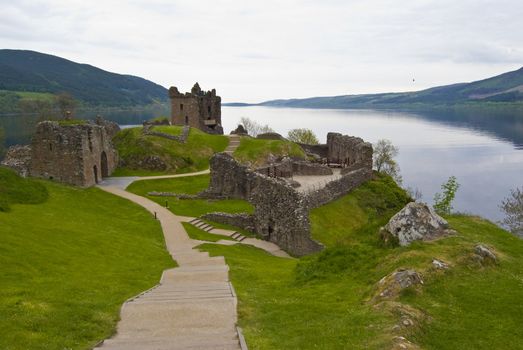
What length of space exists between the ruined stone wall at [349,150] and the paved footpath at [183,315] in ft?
115

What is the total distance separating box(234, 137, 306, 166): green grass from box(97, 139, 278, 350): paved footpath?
43915 millimetres

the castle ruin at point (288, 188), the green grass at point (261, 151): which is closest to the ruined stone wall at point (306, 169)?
the castle ruin at point (288, 188)

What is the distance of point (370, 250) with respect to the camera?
19.6 meters

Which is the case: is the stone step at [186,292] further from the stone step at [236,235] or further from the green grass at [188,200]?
the green grass at [188,200]

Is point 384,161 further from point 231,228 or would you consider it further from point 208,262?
point 208,262

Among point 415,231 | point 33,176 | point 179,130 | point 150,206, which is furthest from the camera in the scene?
point 179,130

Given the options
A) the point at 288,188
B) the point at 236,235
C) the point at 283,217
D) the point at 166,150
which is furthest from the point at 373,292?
the point at 166,150

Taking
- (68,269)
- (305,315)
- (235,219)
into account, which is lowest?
(235,219)

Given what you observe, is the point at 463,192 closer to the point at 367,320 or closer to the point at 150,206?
the point at 150,206

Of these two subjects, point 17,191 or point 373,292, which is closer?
point 373,292

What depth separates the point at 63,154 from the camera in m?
48.3

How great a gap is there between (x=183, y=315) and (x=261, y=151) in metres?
57.1

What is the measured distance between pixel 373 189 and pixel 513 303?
133ft

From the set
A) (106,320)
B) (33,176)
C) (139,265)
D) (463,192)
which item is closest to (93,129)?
(33,176)
